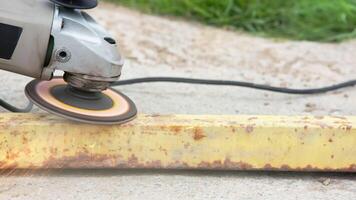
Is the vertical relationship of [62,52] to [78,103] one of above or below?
above

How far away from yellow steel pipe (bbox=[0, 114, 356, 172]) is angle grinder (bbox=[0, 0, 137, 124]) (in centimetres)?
4

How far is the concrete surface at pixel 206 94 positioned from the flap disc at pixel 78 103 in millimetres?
142

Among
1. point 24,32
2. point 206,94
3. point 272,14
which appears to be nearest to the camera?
point 24,32

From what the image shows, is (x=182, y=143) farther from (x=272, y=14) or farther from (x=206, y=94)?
(x=272, y=14)

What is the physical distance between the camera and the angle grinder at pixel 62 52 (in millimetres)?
1452

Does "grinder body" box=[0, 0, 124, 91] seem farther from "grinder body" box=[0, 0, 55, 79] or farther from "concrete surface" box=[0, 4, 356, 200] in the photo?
"concrete surface" box=[0, 4, 356, 200]

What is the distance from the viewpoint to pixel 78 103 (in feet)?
5.08

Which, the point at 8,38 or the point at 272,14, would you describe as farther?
the point at 272,14

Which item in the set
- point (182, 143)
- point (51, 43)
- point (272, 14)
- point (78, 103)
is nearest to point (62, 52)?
point (51, 43)

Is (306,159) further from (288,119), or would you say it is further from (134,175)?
(134,175)

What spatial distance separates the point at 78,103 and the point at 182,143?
0.84ft

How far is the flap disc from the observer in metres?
1.50

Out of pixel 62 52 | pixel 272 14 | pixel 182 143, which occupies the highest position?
pixel 272 14

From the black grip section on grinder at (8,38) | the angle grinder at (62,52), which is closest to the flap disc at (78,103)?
the angle grinder at (62,52)
